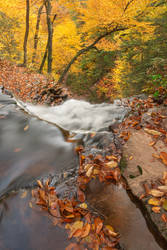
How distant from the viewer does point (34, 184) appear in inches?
87.2

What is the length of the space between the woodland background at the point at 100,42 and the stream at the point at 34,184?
3.51 meters

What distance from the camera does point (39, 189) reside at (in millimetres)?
2162

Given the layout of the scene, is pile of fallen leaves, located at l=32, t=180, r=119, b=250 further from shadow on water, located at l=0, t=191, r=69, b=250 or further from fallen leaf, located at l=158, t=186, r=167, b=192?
fallen leaf, located at l=158, t=186, r=167, b=192

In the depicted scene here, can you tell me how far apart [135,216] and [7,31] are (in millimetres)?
16739

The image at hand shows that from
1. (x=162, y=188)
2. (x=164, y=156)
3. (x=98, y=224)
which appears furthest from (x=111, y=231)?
(x=164, y=156)

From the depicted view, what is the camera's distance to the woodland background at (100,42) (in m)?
7.00

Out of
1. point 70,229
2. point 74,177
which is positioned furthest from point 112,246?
point 74,177

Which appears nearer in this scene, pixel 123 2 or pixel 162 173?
pixel 162 173

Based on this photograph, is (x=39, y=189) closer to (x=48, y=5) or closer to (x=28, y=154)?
(x=28, y=154)

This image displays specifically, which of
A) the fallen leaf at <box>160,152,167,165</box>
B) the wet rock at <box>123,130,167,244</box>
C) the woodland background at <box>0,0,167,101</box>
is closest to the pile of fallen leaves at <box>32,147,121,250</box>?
the wet rock at <box>123,130,167,244</box>

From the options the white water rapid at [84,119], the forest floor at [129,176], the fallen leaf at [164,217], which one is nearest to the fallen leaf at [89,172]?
the forest floor at [129,176]

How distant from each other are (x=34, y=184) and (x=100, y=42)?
12.7m

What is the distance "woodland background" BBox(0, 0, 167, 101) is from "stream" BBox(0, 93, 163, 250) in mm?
3509

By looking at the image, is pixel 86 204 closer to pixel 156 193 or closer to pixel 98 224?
pixel 98 224
